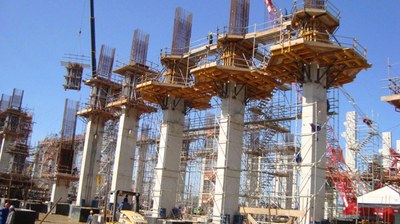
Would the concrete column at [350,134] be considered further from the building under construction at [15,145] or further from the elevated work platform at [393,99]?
the building under construction at [15,145]

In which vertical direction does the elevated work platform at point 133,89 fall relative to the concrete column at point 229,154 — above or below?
above

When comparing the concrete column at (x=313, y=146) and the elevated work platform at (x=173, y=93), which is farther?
the elevated work platform at (x=173, y=93)

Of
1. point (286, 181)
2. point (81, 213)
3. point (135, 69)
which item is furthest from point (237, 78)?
point (286, 181)

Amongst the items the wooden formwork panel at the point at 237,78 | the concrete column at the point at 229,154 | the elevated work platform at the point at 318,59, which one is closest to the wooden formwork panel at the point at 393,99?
the elevated work platform at the point at 318,59

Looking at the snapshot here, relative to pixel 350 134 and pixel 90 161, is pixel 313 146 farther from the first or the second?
pixel 90 161

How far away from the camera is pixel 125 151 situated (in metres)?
42.8

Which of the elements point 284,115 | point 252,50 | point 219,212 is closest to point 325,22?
point 252,50

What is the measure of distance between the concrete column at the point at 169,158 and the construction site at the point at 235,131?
9 cm

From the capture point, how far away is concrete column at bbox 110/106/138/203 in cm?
4208

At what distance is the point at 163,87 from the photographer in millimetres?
36219

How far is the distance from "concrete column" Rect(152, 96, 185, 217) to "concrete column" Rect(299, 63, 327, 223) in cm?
1455

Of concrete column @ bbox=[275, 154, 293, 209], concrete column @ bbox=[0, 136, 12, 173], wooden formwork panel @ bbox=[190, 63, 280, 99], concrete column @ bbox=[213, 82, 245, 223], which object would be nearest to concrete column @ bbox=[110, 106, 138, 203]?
wooden formwork panel @ bbox=[190, 63, 280, 99]

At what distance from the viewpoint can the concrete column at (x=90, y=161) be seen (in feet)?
155

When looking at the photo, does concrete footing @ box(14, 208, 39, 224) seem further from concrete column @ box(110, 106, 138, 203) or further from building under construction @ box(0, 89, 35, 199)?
building under construction @ box(0, 89, 35, 199)
